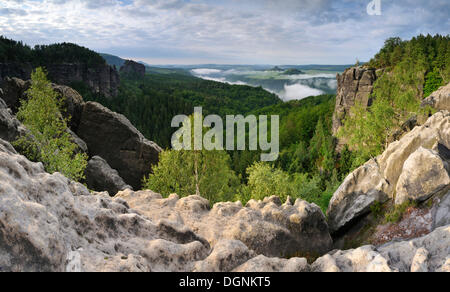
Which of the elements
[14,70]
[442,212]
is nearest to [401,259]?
[442,212]

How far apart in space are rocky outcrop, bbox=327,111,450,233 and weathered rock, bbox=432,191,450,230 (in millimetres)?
1286

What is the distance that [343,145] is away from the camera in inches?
3932

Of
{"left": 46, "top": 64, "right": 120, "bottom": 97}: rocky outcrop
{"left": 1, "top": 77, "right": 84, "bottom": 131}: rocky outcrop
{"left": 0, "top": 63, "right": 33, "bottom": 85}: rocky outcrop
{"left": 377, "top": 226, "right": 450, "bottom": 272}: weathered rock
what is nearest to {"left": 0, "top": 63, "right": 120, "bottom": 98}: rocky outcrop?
{"left": 46, "top": 64, "right": 120, "bottom": 97}: rocky outcrop

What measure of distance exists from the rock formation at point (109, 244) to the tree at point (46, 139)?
452 inches

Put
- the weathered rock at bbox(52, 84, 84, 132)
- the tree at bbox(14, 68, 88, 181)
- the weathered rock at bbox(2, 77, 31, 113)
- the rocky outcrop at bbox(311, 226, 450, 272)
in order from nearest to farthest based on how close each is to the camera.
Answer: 1. the rocky outcrop at bbox(311, 226, 450, 272)
2. the tree at bbox(14, 68, 88, 181)
3. the weathered rock at bbox(52, 84, 84, 132)
4. the weathered rock at bbox(2, 77, 31, 113)

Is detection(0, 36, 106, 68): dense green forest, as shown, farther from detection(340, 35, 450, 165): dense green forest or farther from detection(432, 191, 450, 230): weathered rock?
detection(432, 191, 450, 230): weathered rock

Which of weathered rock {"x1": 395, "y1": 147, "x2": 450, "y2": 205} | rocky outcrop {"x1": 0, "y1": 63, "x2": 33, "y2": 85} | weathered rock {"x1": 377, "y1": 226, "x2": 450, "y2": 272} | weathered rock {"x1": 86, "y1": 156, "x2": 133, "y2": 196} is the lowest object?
weathered rock {"x1": 86, "y1": 156, "x2": 133, "y2": 196}

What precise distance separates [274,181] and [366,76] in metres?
71.2

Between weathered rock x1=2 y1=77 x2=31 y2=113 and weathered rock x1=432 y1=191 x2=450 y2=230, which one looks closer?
weathered rock x1=432 y1=191 x2=450 y2=230

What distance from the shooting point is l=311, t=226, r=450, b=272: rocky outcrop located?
11602mm

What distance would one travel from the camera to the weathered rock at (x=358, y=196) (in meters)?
25.6

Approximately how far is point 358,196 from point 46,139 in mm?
33181

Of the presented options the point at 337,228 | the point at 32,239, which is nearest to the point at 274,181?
the point at 337,228

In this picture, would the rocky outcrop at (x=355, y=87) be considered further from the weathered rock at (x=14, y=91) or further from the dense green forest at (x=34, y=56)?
the dense green forest at (x=34, y=56)
